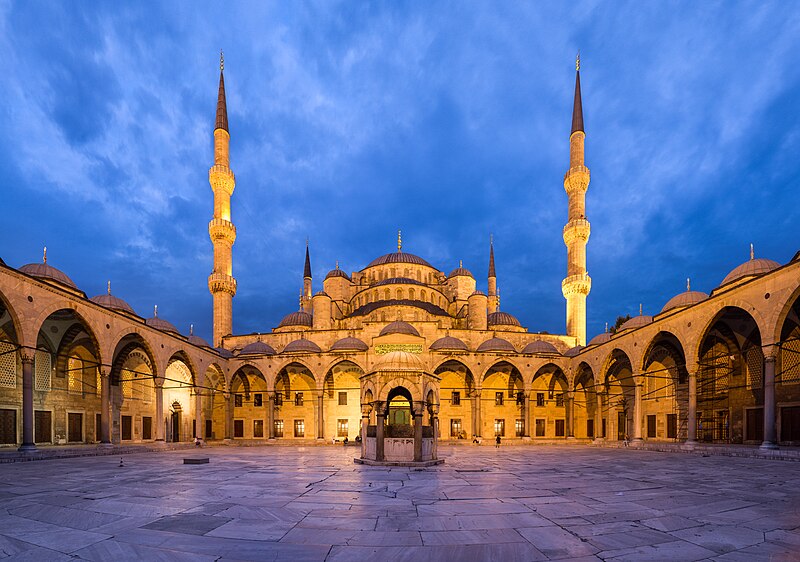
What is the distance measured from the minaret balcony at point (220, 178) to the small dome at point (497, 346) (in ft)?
77.8

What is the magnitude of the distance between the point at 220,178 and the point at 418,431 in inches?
1203

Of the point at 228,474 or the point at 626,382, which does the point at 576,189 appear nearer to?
the point at 626,382

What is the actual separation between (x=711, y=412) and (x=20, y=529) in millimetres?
29803

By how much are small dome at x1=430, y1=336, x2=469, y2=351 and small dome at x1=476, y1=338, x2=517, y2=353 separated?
1.25 meters

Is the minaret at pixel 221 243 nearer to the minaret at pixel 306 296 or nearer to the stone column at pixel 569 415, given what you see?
the minaret at pixel 306 296

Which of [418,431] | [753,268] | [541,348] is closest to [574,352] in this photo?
[541,348]

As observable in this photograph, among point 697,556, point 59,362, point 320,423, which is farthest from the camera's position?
point 320,423

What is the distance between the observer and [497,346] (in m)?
32.4

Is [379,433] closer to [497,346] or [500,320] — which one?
[497,346]

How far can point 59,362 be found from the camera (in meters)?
23.3

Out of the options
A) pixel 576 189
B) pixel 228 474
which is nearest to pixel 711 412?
pixel 576 189

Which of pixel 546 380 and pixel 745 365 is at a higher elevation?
pixel 745 365

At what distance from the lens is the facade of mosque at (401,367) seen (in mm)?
16125

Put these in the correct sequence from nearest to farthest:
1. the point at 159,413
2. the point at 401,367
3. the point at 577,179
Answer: the point at 401,367 → the point at 159,413 → the point at 577,179
